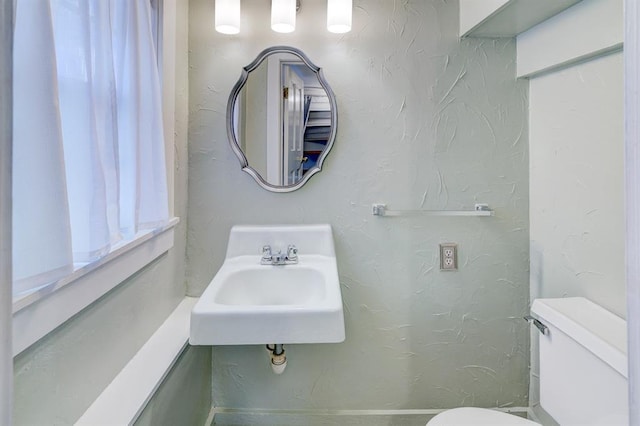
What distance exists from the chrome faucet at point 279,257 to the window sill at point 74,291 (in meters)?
0.42

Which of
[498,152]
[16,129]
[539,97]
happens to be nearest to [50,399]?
[16,129]

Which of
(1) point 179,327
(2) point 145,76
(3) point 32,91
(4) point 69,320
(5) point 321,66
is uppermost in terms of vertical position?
(5) point 321,66

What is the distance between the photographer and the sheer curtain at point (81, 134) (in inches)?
24.0

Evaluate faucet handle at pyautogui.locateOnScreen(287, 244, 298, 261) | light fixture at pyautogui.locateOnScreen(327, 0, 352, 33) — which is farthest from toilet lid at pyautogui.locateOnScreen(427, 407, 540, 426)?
light fixture at pyautogui.locateOnScreen(327, 0, 352, 33)

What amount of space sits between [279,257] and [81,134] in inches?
33.1

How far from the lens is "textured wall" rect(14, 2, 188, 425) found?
0.72m

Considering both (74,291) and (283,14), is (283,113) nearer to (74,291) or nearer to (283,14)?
(283,14)

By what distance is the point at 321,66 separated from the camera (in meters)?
1.56

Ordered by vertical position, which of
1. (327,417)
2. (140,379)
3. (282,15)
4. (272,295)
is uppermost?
(282,15)

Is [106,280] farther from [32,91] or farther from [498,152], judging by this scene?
A: [498,152]

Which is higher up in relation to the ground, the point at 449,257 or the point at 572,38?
the point at 572,38

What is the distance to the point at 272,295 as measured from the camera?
1441 mm

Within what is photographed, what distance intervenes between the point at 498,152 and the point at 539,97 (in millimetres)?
262

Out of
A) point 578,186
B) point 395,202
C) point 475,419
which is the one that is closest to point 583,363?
point 475,419
